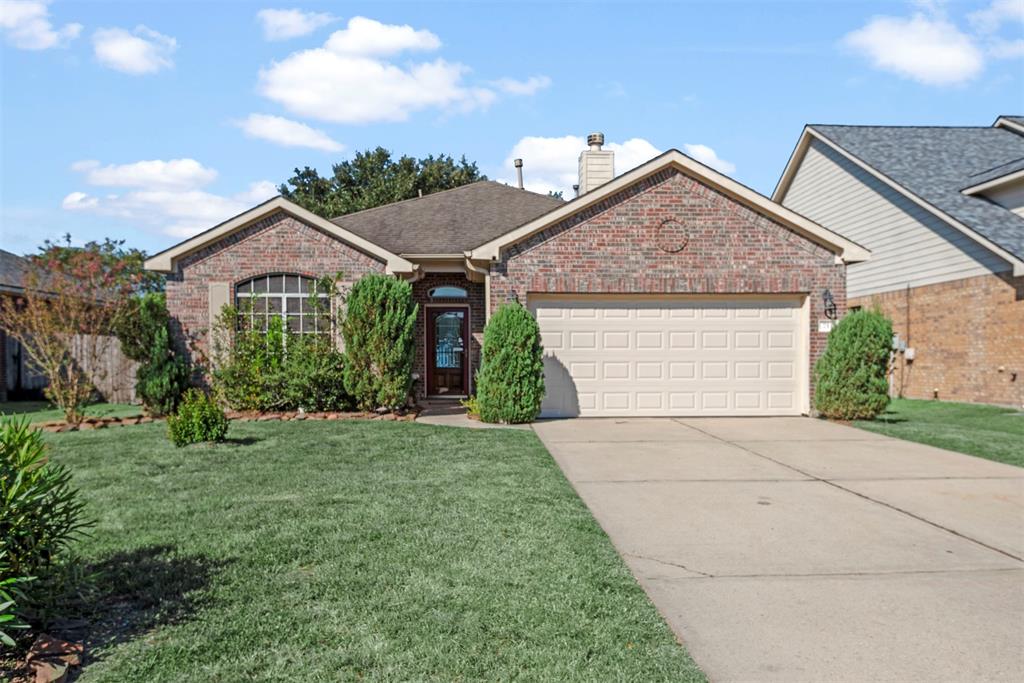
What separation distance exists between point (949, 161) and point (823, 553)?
18.4m

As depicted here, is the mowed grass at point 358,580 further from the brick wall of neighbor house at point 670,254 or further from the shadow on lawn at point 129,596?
the brick wall of neighbor house at point 670,254

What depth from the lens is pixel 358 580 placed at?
428 cm

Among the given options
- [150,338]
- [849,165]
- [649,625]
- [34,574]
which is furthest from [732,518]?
[849,165]

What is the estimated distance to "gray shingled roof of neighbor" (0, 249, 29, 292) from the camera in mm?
16797

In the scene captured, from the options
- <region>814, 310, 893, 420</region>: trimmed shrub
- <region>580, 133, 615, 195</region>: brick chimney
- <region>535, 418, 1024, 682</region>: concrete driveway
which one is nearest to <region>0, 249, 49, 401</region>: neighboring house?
<region>580, 133, 615, 195</region>: brick chimney

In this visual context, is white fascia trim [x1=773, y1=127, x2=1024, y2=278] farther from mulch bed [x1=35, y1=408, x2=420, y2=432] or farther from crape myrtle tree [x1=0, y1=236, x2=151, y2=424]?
crape myrtle tree [x1=0, y1=236, x2=151, y2=424]

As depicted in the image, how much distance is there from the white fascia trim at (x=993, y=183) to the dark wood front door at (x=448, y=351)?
1252 centimetres

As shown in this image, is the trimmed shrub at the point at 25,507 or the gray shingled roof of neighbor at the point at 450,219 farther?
the gray shingled roof of neighbor at the point at 450,219

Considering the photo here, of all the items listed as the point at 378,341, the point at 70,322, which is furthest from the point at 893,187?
the point at 70,322

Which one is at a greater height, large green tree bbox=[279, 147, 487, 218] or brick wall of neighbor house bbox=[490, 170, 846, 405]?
large green tree bbox=[279, 147, 487, 218]

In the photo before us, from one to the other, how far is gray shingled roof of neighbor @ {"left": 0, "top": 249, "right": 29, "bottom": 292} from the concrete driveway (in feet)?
48.5

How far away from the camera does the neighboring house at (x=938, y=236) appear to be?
49.0 ft

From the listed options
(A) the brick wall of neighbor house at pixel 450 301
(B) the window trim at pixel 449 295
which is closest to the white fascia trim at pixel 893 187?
(A) the brick wall of neighbor house at pixel 450 301

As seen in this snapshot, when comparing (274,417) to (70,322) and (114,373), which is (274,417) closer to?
(70,322)
